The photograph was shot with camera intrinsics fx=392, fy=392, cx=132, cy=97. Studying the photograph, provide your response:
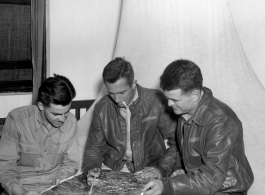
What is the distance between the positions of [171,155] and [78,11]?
2.03m

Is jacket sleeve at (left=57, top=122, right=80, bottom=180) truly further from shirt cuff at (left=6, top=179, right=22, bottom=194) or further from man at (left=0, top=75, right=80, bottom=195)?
shirt cuff at (left=6, top=179, right=22, bottom=194)

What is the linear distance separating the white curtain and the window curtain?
888 mm

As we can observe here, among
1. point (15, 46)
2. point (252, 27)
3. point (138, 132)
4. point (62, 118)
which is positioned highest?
point (252, 27)

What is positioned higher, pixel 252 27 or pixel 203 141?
pixel 252 27

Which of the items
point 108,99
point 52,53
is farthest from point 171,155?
point 52,53

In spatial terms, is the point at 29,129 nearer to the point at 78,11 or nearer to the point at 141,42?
the point at 141,42

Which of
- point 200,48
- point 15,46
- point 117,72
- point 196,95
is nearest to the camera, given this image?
point 196,95

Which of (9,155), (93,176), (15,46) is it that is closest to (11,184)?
(9,155)

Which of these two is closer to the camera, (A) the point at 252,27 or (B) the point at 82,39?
(B) the point at 82,39

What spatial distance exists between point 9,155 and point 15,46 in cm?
195

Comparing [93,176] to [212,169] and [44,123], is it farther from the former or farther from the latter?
[212,169]

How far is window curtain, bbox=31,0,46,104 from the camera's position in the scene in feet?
12.4

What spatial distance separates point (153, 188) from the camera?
2066mm

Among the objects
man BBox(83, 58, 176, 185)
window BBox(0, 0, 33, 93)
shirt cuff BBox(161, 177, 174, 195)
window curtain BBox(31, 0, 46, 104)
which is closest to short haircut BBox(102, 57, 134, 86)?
man BBox(83, 58, 176, 185)
